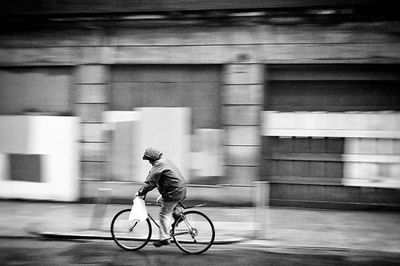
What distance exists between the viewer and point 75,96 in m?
10.4

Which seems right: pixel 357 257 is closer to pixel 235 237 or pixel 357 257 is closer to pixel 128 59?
pixel 235 237

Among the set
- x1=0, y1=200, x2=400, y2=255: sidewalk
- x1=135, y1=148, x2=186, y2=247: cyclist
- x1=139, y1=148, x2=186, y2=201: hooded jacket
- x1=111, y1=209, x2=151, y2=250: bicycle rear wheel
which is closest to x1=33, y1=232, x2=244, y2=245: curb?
x1=0, y1=200, x2=400, y2=255: sidewalk

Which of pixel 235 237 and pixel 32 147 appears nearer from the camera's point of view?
pixel 235 237

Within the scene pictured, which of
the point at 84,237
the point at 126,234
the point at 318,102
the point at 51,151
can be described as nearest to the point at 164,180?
the point at 126,234

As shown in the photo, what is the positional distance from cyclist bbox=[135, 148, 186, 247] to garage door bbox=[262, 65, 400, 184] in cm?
375

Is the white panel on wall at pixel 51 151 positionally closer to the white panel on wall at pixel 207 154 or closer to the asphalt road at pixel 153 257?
the white panel on wall at pixel 207 154

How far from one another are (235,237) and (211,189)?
7.77ft

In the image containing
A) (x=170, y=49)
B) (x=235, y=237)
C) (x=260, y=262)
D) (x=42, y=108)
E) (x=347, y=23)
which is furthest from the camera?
(x=42, y=108)

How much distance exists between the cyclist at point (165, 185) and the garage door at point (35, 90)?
453 centimetres

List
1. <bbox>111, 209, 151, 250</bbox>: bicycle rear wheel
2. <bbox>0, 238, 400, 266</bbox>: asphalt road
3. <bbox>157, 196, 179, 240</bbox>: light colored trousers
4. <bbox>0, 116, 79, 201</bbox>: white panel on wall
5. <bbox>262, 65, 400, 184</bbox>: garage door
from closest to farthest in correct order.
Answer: <bbox>0, 238, 400, 266</bbox>: asphalt road
<bbox>157, 196, 179, 240</bbox>: light colored trousers
<bbox>111, 209, 151, 250</bbox>: bicycle rear wheel
<bbox>262, 65, 400, 184</bbox>: garage door
<bbox>0, 116, 79, 201</bbox>: white panel on wall

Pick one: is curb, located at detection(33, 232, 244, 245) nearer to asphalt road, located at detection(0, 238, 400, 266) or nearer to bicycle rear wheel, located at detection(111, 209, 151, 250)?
asphalt road, located at detection(0, 238, 400, 266)

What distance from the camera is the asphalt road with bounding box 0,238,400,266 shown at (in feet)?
21.7

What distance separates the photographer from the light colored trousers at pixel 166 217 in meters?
6.91

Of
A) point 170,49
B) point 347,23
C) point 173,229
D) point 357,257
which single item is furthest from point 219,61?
point 357,257
